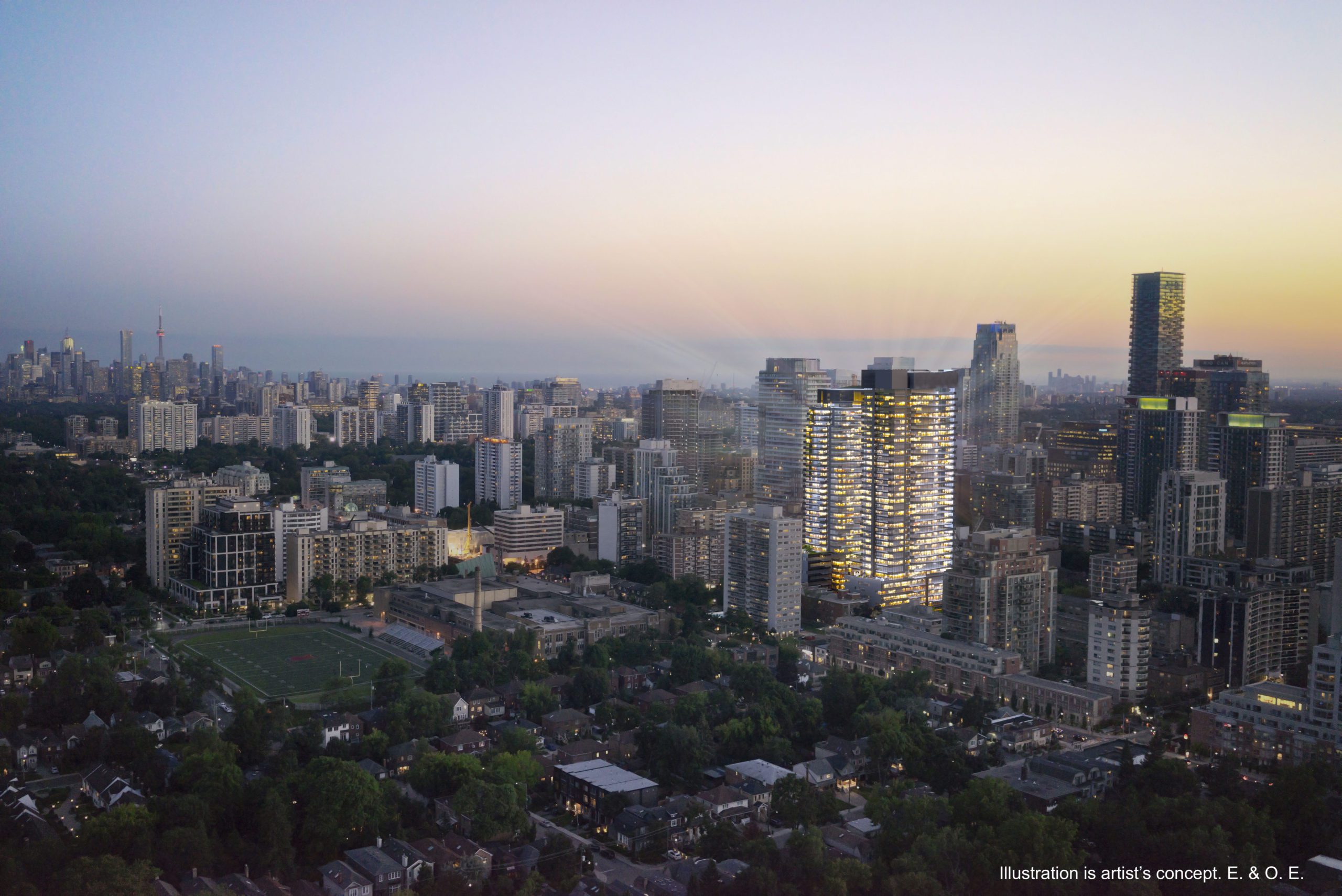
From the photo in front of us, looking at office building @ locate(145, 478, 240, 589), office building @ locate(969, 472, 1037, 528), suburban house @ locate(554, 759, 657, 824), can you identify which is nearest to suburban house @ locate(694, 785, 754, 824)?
suburban house @ locate(554, 759, 657, 824)

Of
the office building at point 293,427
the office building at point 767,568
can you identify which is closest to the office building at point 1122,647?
the office building at point 767,568

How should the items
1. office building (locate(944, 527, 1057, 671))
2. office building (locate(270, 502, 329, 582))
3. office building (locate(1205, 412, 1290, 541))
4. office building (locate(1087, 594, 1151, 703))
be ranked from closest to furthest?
office building (locate(1087, 594, 1151, 703)) → office building (locate(944, 527, 1057, 671)) → office building (locate(270, 502, 329, 582)) → office building (locate(1205, 412, 1290, 541))

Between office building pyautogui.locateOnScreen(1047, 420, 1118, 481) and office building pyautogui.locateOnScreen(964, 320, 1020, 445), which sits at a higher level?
office building pyautogui.locateOnScreen(964, 320, 1020, 445)

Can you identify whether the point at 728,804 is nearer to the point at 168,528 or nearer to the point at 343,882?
the point at 343,882

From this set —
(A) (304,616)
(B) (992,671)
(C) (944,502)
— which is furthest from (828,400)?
(A) (304,616)

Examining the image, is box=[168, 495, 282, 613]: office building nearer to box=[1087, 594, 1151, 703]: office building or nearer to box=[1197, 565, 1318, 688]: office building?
box=[1087, 594, 1151, 703]: office building

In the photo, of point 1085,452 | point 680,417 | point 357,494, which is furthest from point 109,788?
point 1085,452

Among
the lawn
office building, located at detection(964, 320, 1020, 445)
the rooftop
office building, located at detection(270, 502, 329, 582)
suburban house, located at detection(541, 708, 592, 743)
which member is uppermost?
office building, located at detection(964, 320, 1020, 445)
